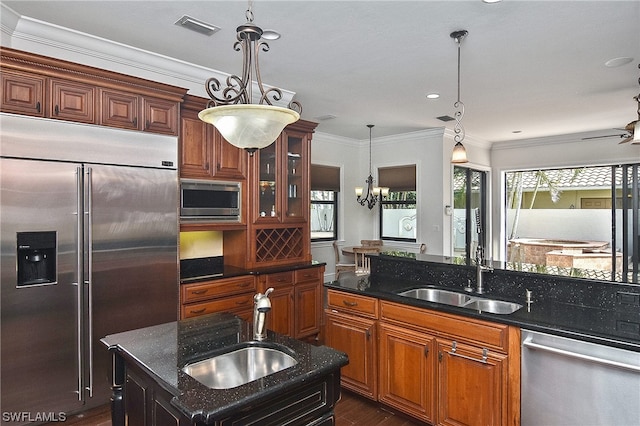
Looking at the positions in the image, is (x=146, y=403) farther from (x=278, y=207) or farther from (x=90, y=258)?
(x=278, y=207)

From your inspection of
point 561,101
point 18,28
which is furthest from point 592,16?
point 18,28

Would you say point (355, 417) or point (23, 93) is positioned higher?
point (23, 93)

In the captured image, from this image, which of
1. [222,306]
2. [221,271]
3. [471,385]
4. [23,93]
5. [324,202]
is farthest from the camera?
[324,202]

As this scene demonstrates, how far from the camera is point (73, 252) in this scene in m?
2.78

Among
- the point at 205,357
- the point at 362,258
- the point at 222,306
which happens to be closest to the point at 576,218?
the point at 362,258

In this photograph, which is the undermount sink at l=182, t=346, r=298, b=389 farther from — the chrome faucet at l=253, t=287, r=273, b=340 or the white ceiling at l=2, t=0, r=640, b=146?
the white ceiling at l=2, t=0, r=640, b=146

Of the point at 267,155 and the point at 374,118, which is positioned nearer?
the point at 267,155

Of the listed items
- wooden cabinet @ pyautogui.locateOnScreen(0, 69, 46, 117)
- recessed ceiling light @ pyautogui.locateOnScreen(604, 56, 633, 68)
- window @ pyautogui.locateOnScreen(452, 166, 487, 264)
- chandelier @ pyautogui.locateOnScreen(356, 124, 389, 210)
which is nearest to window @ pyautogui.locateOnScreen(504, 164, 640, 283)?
window @ pyautogui.locateOnScreen(452, 166, 487, 264)

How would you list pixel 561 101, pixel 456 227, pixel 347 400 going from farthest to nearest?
pixel 456 227 < pixel 561 101 < pixel 347 400

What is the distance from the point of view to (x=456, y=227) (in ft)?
23.5

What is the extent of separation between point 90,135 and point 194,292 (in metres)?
1.54

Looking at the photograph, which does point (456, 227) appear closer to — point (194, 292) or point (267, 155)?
point (267, 155)

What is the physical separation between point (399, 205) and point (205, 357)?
5892 mm

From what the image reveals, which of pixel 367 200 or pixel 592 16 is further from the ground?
pixel 592 16
